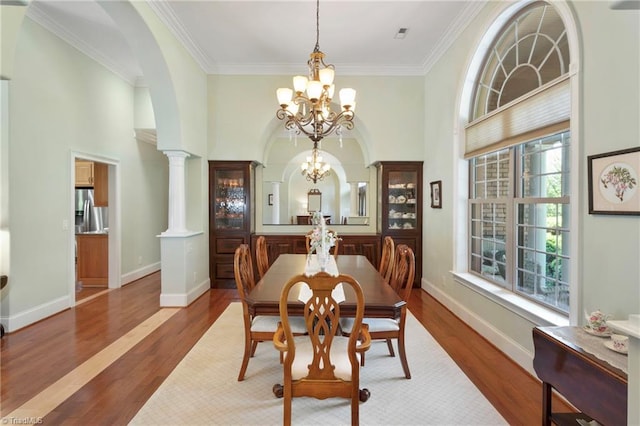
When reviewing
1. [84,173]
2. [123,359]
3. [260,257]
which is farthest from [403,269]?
[84,173]

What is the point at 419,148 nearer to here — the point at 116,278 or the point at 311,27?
the point at 311,27

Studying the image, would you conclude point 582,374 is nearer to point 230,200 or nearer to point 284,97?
point 284,97

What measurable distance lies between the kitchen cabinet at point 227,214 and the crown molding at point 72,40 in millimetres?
2036

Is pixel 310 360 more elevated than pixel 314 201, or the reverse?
pixel 314 201

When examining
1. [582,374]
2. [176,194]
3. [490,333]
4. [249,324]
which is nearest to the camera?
[582,374]

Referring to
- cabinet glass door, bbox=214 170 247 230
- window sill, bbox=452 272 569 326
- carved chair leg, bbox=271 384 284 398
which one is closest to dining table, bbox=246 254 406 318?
carved chair leg, bbox=271 384 284 398

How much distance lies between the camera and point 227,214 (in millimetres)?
5520

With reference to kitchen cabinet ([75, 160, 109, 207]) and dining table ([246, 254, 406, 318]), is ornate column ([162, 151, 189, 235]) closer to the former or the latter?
kitchen cabinet ([75, 160, 109, 207])

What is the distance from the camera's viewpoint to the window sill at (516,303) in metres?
2.41

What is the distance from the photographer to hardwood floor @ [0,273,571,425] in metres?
2.18

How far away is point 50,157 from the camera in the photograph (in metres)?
3.93

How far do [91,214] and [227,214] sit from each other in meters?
2.45

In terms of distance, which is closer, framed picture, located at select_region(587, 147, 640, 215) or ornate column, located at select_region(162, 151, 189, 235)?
framed picture, located at select_region(587, 147, 640, 215)

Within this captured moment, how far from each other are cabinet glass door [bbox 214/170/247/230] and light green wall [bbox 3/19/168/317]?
1.71 m
